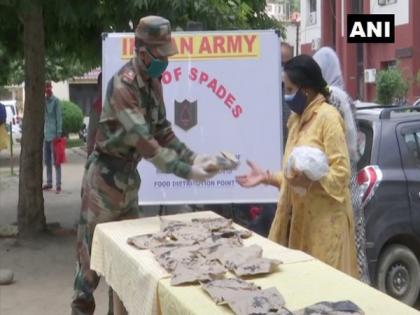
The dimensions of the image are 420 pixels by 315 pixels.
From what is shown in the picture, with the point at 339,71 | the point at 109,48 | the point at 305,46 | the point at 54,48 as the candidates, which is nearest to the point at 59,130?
the point at 54,48

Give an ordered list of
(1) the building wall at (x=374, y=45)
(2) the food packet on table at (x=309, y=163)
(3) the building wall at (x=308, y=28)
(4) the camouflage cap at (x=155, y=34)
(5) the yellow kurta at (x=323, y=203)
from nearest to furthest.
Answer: (2) the food packet on table at (x=309, y=163)
(5) the yellow kurta at (x=323, y=203)
(4) the camouflage cap at (x=155, y=34)
(1) the building wall at (x=374, y=45)
(3) the building wall at (x=308, y=28)

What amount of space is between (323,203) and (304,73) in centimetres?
69

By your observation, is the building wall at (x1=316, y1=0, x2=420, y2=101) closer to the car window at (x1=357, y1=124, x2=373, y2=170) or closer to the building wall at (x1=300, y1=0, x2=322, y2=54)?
the building wall at (x1=300, y1=0, x2=322, y2=54)

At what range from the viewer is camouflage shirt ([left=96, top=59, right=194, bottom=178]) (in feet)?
14.9

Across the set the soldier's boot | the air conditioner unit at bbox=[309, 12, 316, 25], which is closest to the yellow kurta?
the soldier's boot

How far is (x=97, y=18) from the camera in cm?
855

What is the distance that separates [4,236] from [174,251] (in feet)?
22.0

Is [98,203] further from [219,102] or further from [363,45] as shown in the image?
[363,45]

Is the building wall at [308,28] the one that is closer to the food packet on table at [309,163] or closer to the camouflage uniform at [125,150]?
the camouflage uniform at [125,150]

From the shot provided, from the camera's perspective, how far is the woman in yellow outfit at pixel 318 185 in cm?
431

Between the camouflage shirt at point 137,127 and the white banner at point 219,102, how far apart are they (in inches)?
82.9

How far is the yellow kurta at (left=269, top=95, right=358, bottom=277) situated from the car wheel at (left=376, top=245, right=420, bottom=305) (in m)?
2.36

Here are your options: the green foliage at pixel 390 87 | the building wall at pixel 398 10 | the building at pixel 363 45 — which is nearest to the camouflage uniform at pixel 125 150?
the green foliage at pixel 390 87

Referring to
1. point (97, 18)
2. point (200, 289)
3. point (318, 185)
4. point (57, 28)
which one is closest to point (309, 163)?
point (318, 185)
